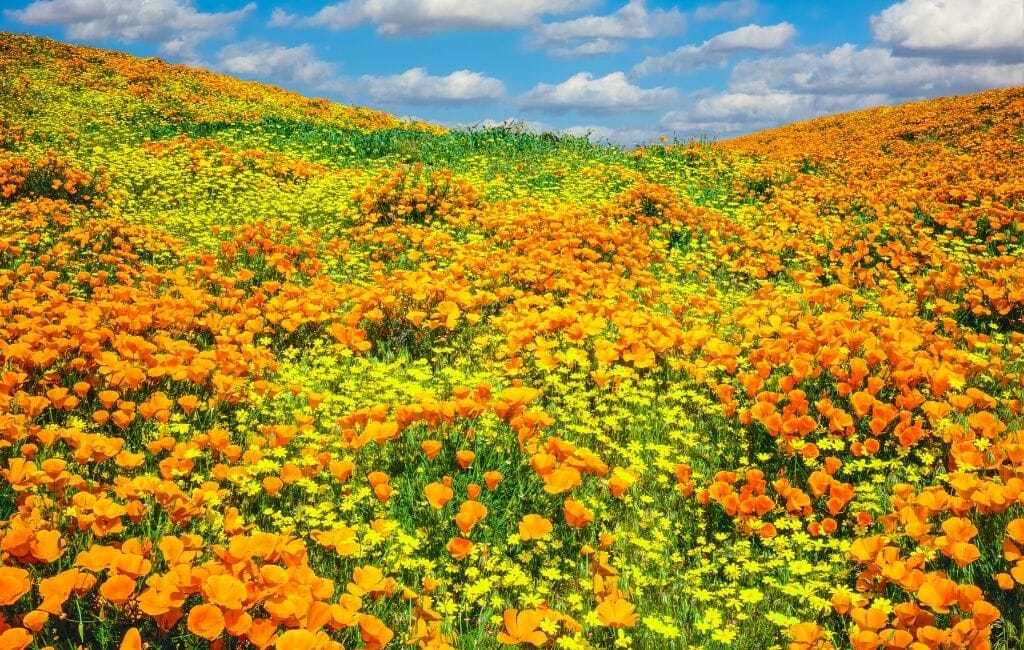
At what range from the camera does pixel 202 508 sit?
3.31m

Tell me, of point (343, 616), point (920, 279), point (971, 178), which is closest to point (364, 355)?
point (343, 616)

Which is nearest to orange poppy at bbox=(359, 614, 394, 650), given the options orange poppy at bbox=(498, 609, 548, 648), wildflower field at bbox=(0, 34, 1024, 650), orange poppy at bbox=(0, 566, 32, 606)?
wildflower field at bbox=(0, 34, 1024, 650)

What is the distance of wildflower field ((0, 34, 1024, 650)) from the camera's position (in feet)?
9.28

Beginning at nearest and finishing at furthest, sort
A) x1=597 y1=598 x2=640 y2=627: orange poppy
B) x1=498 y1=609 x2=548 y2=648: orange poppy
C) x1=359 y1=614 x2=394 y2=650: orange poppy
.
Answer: x1=359 y1=614 x2=394 y2=650: orange poppy → x1=498 y1=609 x2=548 y2=648: orange poppy → x1=597 y1=598 x2=640 y2=627: orange poppy

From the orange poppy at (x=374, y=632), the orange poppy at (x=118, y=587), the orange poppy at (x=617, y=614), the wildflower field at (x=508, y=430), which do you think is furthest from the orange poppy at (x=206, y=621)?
the orange poppy at (x=617, y=614)

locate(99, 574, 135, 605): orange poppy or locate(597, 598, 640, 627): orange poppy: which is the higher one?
locate(99, 574, 135, 605): orange poppy

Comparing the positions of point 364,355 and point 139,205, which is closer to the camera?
point 364,355

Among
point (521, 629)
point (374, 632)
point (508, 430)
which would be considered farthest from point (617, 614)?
point (508, 430)

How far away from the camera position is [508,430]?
14.7 feet

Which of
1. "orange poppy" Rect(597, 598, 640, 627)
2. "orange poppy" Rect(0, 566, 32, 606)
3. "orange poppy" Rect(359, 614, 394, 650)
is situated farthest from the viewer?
"orange poppy" Rect(597, 598, 640, 627)

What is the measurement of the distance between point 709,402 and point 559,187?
28.4 ft

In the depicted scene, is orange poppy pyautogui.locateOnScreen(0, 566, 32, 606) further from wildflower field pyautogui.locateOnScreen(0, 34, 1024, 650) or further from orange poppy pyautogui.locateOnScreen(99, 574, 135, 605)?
orange poppy pyautogui.locateOnScreen(99, 574, 135, 605)

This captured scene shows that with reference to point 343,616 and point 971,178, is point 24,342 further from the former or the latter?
point 971,178

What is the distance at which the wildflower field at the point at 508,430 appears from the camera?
283cm
